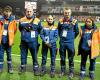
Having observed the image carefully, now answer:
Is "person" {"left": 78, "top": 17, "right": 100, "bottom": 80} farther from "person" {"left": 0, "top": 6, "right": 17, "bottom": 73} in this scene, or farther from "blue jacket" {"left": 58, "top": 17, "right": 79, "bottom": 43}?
"person" {"left": 0, "top": 6, "right": 17, "bottom": 73}

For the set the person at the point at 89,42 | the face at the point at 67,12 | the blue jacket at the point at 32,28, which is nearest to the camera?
the person at the point at 89,42

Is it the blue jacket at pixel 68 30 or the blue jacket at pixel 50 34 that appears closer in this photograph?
the blue jacket at pixel 68 30

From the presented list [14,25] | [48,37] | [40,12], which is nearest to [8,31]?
[14,25]

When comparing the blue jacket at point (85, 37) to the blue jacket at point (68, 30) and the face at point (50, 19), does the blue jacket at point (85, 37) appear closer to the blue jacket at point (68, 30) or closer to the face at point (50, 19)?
the blue jacket at point (68, 30)

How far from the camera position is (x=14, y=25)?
11133mm

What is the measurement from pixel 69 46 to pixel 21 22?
1.63 metres

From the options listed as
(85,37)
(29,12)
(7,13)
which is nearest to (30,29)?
(29,12)

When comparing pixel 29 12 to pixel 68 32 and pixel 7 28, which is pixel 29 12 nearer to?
pixel 7 28

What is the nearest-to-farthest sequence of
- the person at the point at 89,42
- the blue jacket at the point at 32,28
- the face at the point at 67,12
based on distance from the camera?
the person at the point at 89,42 < the face at the point at 67,12 < the blue jacket at the point at 32,28

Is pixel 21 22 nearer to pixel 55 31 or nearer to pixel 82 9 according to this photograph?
pixel 55 31

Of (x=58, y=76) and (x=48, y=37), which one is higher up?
(x=48, y=37)

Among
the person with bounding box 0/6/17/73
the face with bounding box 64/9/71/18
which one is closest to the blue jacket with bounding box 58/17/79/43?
the face with bounding box 64/9/71/18

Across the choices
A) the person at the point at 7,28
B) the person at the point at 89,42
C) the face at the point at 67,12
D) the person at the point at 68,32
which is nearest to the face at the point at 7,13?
the person at the point at 7,28

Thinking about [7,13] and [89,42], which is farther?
[7,13]
